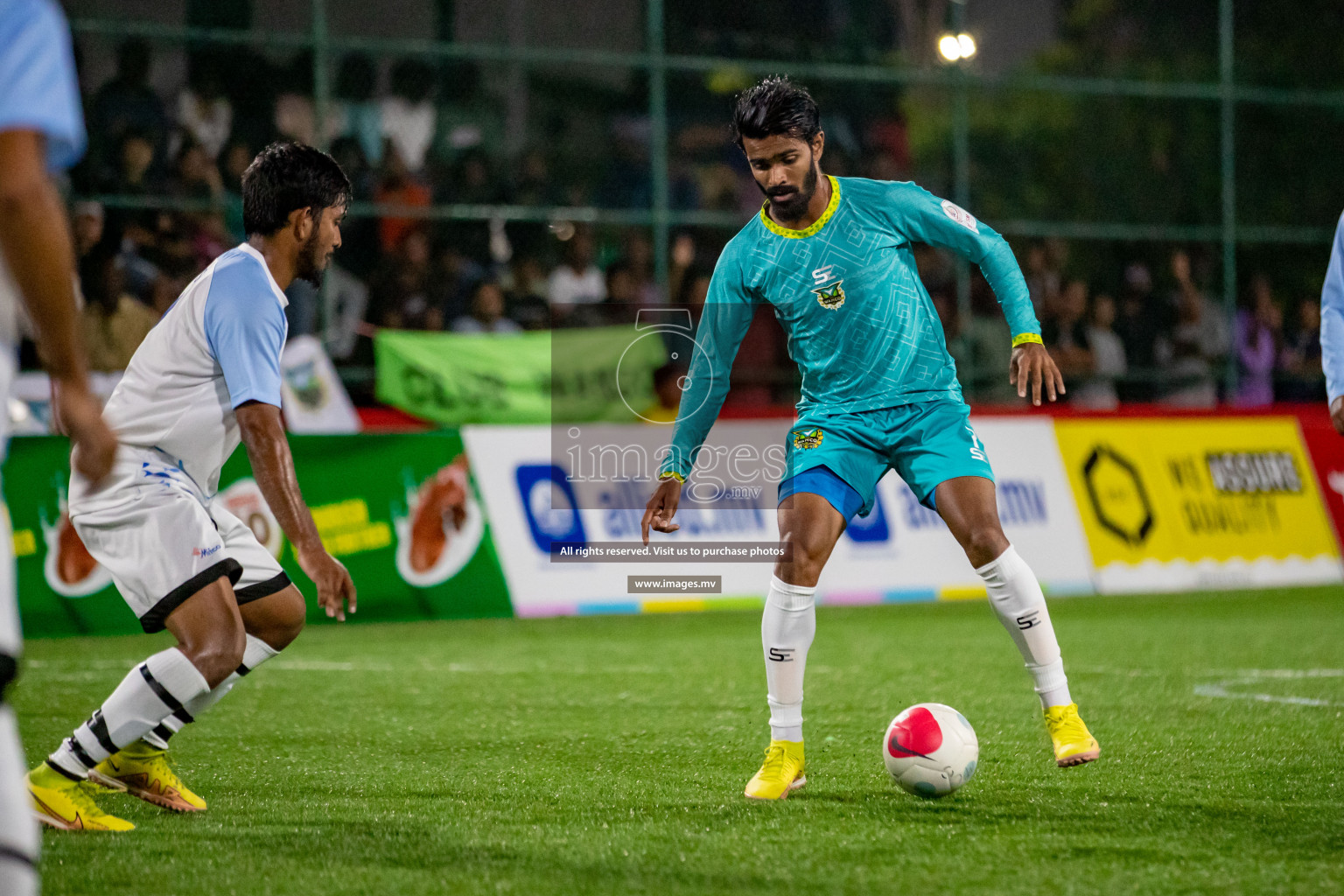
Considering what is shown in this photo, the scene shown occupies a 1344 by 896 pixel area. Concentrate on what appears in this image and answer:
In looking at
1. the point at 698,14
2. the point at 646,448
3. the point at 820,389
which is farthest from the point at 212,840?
the point at 698,14

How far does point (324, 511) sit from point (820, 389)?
6294mm

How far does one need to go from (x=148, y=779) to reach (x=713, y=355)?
2291mm

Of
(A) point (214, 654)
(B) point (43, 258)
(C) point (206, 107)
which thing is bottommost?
(A) point (214, 654)

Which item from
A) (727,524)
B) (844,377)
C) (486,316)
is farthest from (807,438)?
(486,316)

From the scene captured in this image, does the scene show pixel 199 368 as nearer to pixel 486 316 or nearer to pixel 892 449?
pixel 892 449

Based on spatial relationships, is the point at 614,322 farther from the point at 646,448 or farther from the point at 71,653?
the point at 71,653

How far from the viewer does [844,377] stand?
5.23m

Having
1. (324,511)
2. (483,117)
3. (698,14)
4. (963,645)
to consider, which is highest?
(698,14)

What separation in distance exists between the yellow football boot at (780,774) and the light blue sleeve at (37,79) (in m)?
3.04

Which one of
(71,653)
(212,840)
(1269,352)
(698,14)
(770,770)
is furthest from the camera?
(1269,352)

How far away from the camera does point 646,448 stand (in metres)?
12.1

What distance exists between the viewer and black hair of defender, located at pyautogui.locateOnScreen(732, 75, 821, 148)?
4980 millimetres

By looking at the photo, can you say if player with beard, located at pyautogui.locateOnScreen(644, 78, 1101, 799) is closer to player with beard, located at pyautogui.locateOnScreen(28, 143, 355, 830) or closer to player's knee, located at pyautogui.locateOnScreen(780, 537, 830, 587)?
player's knee, located at pyautogui.locateOnScreen(780, 537, 830, 587)

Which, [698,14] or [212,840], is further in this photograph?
[698,14]
